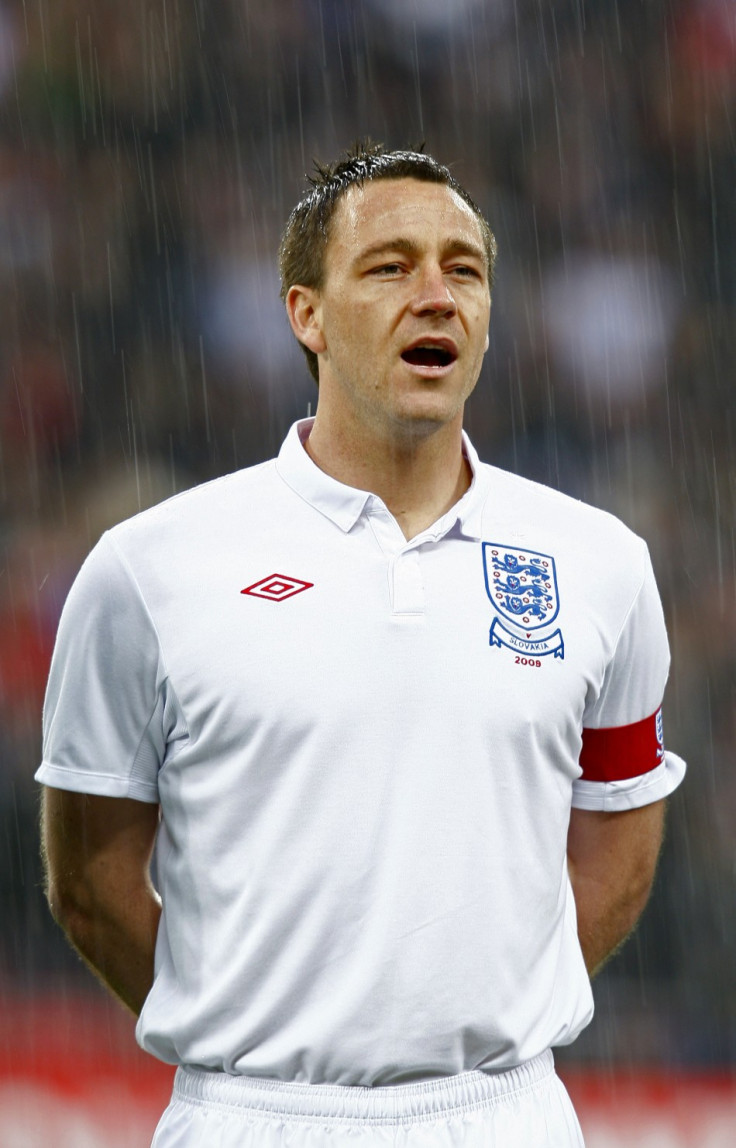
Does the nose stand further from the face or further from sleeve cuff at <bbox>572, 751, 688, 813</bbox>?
sleeve cuff at <bbox>572, 751, 688, 813</bbox>

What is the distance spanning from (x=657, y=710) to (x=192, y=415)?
3.53 m

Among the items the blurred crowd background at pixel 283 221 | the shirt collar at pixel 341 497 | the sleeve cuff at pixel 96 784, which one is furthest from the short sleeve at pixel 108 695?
the blurred crowd background at pixel 283 221

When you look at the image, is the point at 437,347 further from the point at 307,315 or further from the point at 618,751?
the point at 618,751

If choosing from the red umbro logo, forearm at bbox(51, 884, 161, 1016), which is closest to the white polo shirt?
the red umbro logo

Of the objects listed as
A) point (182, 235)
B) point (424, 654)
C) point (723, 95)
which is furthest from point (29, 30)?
point (424, 654)

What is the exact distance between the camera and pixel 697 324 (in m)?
5.65

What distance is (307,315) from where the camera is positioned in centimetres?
217

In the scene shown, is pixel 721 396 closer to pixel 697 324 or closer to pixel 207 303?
pixel 697 324

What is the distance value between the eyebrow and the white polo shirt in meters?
0.31

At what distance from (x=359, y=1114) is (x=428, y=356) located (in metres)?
0.99

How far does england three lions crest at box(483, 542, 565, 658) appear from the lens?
1.90m

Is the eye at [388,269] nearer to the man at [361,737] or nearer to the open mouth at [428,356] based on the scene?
the man at [361,737]

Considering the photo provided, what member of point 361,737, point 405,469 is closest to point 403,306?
point 405,469

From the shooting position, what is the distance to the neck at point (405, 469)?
6.61ft
